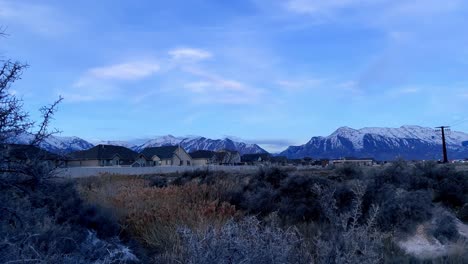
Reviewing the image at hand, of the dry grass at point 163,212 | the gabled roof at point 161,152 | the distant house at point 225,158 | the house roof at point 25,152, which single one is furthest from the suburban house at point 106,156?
the house roof at point 25,152

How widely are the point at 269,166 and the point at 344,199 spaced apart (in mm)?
8777

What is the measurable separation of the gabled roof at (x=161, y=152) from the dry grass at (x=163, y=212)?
81.8m

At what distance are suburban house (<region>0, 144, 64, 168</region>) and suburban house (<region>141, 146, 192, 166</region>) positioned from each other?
286ft

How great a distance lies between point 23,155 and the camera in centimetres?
581

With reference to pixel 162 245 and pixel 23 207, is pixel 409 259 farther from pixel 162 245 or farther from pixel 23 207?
pixel 23 207

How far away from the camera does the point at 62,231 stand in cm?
796

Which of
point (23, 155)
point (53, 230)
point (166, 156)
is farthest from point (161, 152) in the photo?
point (23, 155)

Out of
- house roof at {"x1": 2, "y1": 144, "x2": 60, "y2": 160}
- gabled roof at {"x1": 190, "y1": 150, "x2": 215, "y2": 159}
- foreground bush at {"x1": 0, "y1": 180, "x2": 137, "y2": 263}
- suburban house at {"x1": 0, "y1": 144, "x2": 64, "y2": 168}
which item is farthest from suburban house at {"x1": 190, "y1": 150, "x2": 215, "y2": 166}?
house roof at {"x1": 2, "y1": 144, "x2": 60, "y2": 160}

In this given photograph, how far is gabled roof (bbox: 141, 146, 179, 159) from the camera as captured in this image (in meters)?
95.3

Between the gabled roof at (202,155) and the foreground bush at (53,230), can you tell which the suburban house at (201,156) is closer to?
the gabled roof at (202,155)

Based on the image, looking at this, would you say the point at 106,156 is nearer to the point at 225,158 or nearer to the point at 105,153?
the point at 105,153

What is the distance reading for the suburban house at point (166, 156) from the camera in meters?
94.1

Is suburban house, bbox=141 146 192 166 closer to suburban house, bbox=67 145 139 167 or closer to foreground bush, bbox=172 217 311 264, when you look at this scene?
suburban house, bbox=67 145 139 167

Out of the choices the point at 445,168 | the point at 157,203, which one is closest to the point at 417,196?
the point at 157,203
